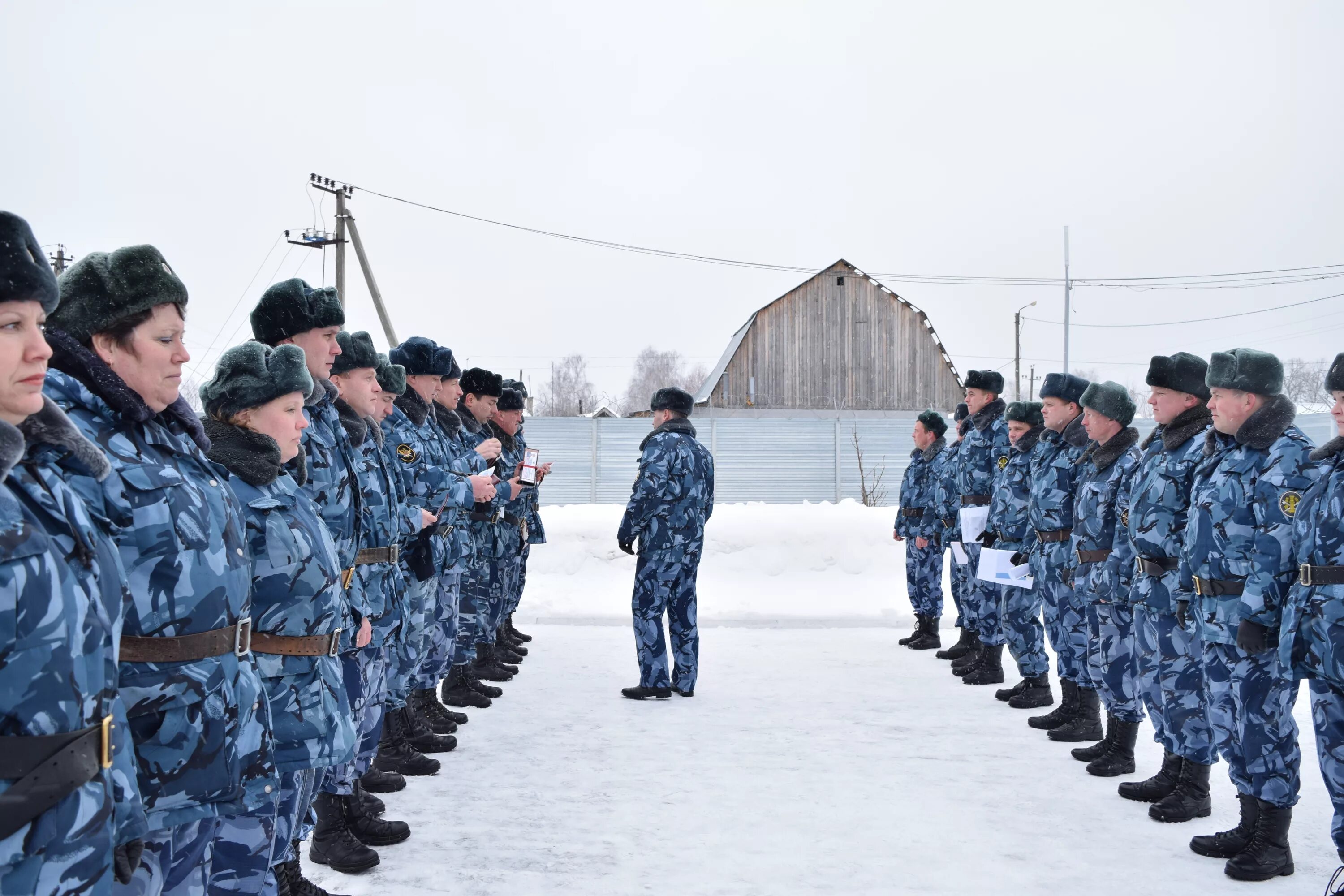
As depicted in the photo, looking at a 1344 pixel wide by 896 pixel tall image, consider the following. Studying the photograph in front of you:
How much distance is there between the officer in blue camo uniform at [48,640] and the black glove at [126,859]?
5 cm

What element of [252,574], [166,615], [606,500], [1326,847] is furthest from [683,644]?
[606,500]

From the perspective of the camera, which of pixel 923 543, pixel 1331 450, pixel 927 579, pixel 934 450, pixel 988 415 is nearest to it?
pixel 1331 450

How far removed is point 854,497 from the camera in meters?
17.9

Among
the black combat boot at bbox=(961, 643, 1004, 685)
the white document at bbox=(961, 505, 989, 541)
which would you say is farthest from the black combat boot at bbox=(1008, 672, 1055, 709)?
the white document at bbox=(961, 505, 989, 541)

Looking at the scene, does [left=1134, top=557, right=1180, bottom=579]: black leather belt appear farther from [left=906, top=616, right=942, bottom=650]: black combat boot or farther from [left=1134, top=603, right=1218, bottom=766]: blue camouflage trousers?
[left=906, top=616, right=942, bottom=650]: black combat boot

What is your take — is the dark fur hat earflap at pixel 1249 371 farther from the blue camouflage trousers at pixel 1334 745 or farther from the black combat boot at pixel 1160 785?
the black combat boot at pixel 1160 785

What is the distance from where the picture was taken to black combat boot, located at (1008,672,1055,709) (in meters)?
A: 6.57

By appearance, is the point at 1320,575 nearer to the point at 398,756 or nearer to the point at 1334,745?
the point at 1334,745

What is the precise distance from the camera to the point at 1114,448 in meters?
5.54

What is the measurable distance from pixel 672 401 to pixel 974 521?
2536 millimetres

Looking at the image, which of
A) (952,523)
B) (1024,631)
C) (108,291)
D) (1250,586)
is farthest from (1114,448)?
(108,291)

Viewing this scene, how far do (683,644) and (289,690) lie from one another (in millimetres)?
4249

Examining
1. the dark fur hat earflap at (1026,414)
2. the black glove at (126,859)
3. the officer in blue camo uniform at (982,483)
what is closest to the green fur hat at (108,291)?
the black glove at (126,859)

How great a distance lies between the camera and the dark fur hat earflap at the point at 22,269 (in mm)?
1624
